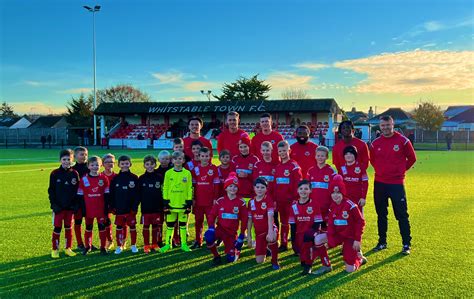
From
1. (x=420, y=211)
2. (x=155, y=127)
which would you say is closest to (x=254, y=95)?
(x=155, y=127)

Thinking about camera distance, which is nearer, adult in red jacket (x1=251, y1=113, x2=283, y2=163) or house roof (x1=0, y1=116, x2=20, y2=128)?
adult in red jacket (x1=251, y1=113, x2=283, y2=163)

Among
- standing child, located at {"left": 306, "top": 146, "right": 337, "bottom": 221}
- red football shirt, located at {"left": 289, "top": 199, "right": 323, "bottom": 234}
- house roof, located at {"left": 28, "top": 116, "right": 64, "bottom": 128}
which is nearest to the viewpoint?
red football shirt, located at {"left": 289, "top": 199, "right": 323, "bottom": 234}

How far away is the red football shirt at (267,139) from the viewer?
584cm

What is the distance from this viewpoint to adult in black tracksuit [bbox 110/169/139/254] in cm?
559

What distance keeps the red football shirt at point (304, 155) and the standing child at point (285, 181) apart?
0.54m

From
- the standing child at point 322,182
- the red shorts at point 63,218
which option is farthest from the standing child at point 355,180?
the red shorts at point 63,218

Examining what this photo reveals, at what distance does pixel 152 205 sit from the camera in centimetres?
570

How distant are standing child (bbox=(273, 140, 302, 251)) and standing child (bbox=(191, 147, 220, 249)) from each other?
96 centimetres

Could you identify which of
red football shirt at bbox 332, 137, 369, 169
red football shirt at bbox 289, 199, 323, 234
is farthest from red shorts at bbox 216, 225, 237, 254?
red football shirt at bbox 332, 137, 369, 169

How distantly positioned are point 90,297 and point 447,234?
18.1ft

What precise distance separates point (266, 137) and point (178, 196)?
1.74 m

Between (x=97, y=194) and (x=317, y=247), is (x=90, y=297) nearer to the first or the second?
(x=97, y=194)

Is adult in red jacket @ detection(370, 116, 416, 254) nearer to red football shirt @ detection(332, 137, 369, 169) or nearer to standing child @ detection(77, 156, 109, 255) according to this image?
red football shirt @ detection(332, 137, 369, 169)

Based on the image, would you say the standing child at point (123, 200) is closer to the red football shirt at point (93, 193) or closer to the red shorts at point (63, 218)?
the red football shirt at point (93, 193)
